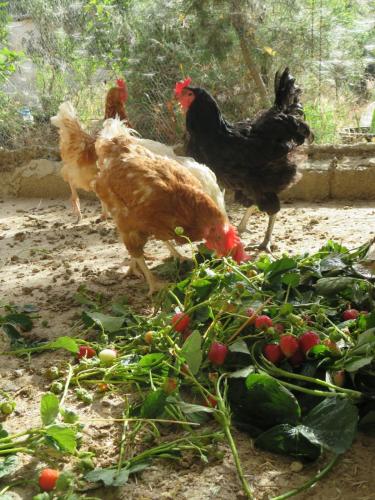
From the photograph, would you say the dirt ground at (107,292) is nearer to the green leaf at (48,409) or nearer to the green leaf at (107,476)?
the green leaf at (107,476)

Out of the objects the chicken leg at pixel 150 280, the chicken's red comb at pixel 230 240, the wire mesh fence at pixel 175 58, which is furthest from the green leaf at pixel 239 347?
the wire mesh fence at pixel 175 58

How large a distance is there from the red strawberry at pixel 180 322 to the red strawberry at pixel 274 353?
36cm

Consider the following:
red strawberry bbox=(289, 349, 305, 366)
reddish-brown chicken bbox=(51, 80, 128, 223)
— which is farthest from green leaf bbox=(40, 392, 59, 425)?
reddish-brown chicken bbox=(51, 80, 128, 223)

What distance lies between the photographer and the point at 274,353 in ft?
6.17

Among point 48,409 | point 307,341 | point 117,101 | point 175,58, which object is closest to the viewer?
point 48,409

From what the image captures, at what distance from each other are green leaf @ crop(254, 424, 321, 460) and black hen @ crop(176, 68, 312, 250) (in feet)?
7.16

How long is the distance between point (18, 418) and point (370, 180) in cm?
385

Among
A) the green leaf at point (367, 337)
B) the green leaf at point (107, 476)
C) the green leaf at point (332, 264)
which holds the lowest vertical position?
the green leaf at point (107, 476)

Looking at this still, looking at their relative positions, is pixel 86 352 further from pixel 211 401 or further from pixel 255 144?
Result: pixel 255 144

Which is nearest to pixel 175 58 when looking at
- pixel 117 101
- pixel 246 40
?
pixel 246 40

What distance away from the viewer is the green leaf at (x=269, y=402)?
1650 millimetres

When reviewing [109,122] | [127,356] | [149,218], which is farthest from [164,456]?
[109,122]

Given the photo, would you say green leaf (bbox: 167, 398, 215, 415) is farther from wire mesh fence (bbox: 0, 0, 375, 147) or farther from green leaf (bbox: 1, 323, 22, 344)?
wire mesh fence (bbox: 0, 0, 375, 147)

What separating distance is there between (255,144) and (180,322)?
2023mm
